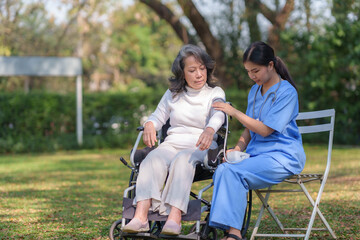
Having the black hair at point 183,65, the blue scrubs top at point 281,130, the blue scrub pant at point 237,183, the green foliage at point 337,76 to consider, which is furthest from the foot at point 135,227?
the green foliage at point 337,76

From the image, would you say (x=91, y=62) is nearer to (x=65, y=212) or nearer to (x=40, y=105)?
(x=40, y=105)

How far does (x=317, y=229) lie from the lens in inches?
169

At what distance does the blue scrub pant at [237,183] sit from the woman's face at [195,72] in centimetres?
76

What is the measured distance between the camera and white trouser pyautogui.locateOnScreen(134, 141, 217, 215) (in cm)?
376

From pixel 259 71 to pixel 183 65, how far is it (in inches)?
24.7

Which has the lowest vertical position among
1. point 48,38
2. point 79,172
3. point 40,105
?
point 79,172

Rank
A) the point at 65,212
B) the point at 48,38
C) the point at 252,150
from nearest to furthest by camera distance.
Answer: the point at 252,150 < the point at 65,212 < the point at 48,38

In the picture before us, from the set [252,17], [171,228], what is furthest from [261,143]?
[252,17]

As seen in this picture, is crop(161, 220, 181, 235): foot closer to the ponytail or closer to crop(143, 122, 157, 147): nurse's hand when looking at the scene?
crop(143, 122, 157, 147): nurse's hand

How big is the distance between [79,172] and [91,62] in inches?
1301

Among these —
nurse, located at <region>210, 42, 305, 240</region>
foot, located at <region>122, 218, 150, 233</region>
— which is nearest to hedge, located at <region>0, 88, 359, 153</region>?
nurse, located at <region>210, 42, 305, 240</region>

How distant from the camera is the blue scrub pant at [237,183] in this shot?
142 inches

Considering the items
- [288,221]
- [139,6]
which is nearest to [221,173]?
[288,221]

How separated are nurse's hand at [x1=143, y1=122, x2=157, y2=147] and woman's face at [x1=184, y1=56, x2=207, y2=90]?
1.53 ft
